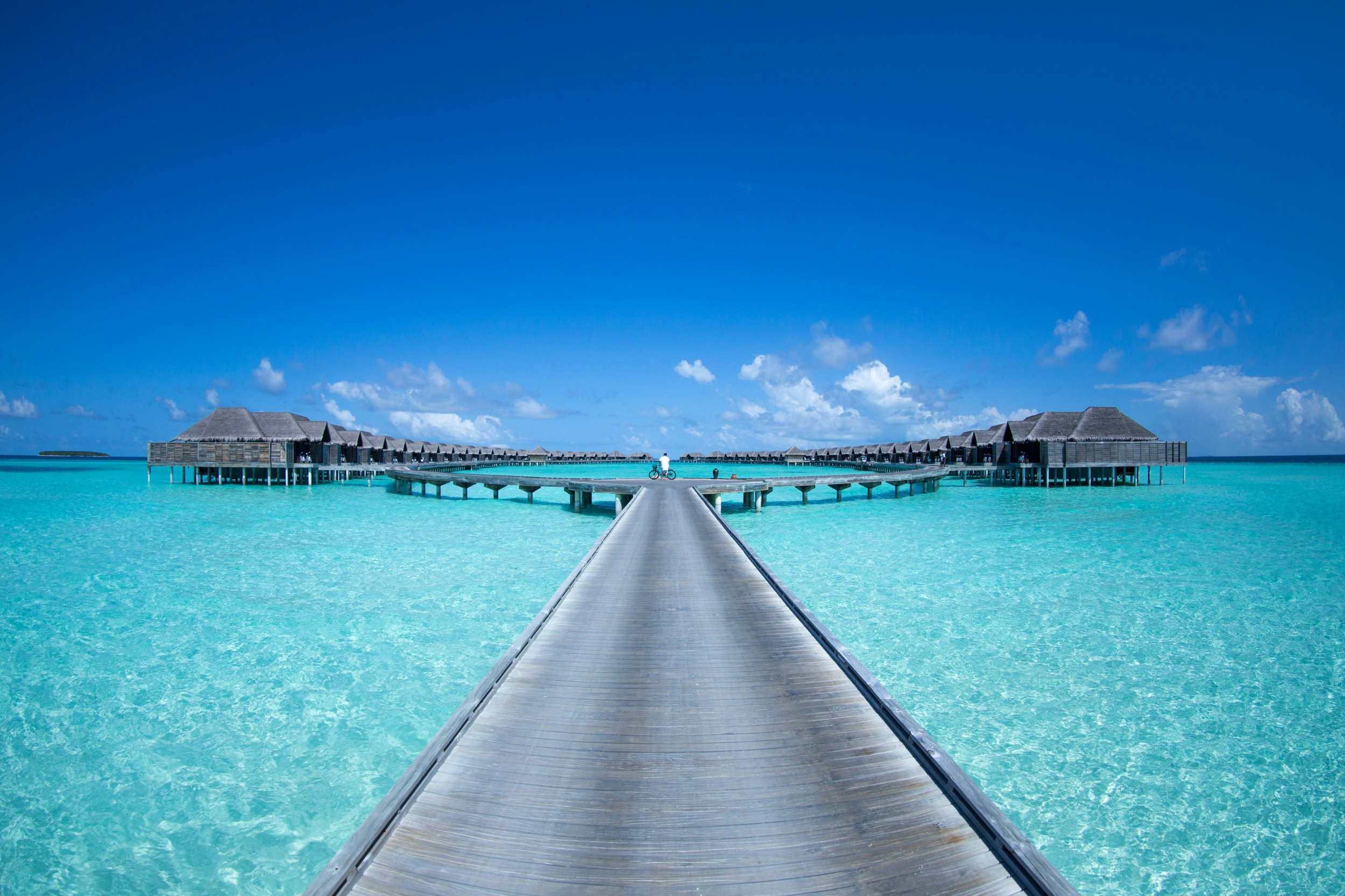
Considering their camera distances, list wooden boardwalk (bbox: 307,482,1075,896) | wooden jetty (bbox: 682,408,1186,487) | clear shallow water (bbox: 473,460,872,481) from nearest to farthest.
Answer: wooden boardwalk (bbox: 307,482,1075,896) → wooden jetty (bbox: 682,408,1186,487) → clear shallow water (bbox: 473,460,872,481)

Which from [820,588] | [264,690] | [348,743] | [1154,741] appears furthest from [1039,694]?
[264,690]

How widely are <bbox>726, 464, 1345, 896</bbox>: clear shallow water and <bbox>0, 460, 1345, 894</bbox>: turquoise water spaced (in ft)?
0.11

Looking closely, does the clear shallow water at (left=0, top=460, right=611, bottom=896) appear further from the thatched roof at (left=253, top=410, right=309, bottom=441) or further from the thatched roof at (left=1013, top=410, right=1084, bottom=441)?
the thatched roof at (left=1013, top=410, right=1084, bottom=441)

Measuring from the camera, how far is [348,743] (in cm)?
610

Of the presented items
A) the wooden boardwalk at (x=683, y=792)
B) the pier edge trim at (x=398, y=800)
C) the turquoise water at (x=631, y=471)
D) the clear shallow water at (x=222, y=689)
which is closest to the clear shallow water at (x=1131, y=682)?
the wooden boardwalk at (x=683, y=792)

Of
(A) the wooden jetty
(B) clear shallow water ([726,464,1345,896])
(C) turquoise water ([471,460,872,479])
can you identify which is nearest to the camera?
(B) clear shallow water ([726,464,1345,896])

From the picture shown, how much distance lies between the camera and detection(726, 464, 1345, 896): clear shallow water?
4.65m

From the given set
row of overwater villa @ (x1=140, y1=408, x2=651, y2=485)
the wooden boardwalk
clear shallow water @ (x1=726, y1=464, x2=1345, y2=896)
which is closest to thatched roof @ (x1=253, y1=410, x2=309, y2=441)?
row of overwater villa @ (x1=140, y1=408, x2=651, y2=485)

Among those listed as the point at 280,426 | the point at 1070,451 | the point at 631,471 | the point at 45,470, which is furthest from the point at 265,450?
the point at 45,470

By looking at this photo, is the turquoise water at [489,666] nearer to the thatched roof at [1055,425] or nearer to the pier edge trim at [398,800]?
the pier edge trim at [398,800]

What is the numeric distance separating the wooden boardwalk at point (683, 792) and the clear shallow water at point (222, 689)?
5.72ft

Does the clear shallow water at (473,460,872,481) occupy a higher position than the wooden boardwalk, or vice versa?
the clear shallow water at (473,460,872,481)

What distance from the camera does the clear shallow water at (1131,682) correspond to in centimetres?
465

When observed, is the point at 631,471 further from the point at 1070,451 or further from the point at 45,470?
the point at 45,470
